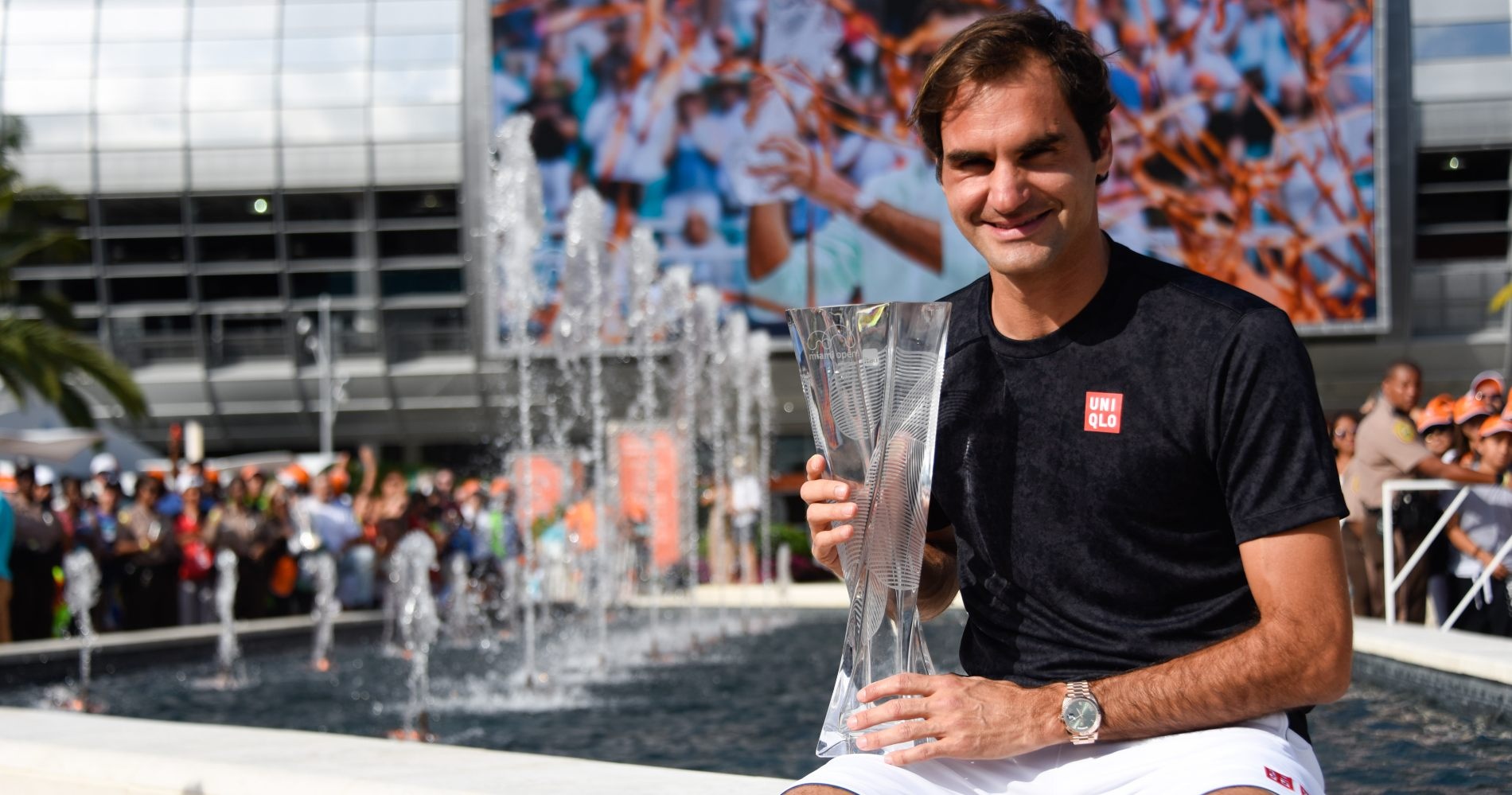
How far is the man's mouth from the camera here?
6.44 feet

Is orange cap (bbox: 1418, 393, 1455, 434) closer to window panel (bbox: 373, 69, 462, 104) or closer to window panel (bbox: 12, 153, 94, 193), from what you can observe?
window panel (bbox: 373, 69, 462, 104)

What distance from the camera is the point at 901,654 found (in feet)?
6.42

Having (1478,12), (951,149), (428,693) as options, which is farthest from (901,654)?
(1478,12)

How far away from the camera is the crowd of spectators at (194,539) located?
33.9ft

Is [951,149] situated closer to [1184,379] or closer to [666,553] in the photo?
[1184,379]

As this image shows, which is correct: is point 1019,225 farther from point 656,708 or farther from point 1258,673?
point 656,708

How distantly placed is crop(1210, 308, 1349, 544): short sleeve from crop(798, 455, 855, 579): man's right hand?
0.45 m

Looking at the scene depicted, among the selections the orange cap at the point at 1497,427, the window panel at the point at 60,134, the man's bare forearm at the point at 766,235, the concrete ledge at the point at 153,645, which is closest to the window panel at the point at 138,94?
the window panel at the point at 60,134

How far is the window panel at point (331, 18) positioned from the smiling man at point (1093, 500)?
111ft

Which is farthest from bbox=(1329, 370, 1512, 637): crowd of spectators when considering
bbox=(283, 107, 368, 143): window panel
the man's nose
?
bbox=(283, 107, 368, 143): window panel

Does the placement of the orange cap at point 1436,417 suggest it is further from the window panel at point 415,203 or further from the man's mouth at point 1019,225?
the window panel at point 415,203

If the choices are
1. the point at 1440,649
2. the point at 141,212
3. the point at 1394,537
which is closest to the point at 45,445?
the point at 1394,537

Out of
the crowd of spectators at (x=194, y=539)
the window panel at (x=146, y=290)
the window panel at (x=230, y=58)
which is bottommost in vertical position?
the crowd of spectators at (x=194, y=539)

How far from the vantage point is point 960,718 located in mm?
A: 1837
